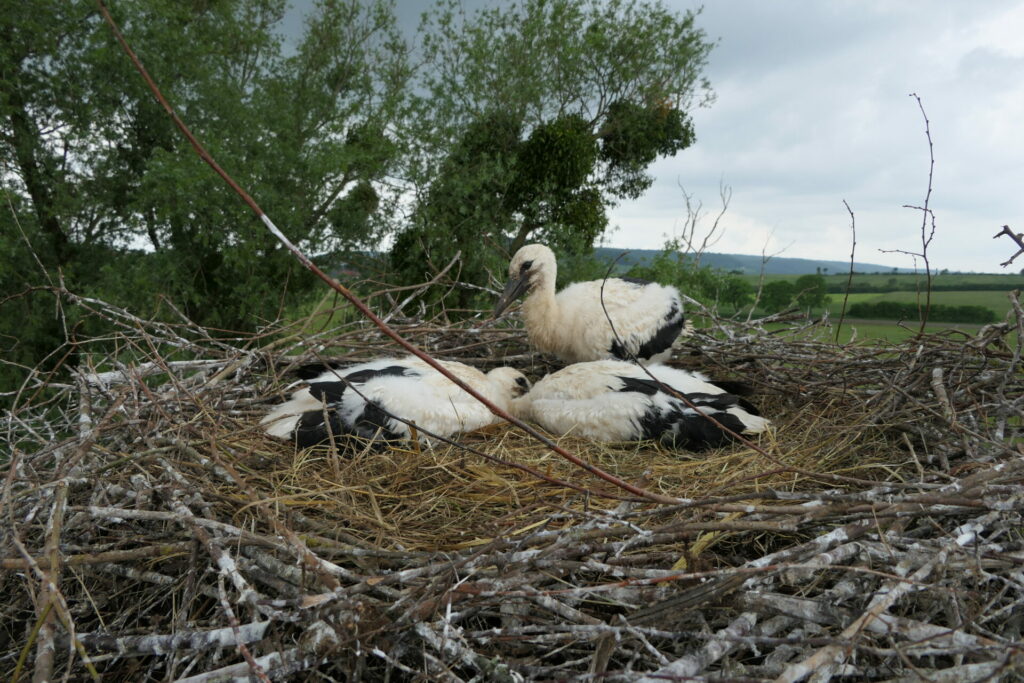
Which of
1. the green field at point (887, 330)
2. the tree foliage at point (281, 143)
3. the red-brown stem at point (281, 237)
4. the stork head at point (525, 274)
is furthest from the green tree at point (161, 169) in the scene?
the red-brown stem at point (281, 237)

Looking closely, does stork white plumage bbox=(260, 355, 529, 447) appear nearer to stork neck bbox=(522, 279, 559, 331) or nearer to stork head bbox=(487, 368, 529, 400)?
stork head bbox=(487, 368, 529, 400)

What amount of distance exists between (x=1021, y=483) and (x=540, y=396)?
5.41 ft

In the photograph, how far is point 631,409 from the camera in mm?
2533

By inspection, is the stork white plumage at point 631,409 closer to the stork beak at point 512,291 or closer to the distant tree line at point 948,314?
the stork beak at point 512,291

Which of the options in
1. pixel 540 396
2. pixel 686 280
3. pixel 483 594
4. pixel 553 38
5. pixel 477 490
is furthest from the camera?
pixel 553 38

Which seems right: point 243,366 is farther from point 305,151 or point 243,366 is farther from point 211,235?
point 305,151

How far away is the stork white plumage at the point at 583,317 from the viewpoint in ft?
10.4

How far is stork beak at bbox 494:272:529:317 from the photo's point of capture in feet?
10.5

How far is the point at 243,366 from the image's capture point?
297cm

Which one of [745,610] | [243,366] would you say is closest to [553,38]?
[243,366]

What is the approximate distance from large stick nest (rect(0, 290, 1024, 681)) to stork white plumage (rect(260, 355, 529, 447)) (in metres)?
0.10

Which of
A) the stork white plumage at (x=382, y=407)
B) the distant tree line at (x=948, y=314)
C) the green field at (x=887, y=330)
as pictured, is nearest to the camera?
the stork white plumage at (x=382, y=407)

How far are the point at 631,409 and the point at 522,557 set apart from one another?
1257mm

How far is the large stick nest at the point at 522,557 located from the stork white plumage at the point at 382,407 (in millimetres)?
104
